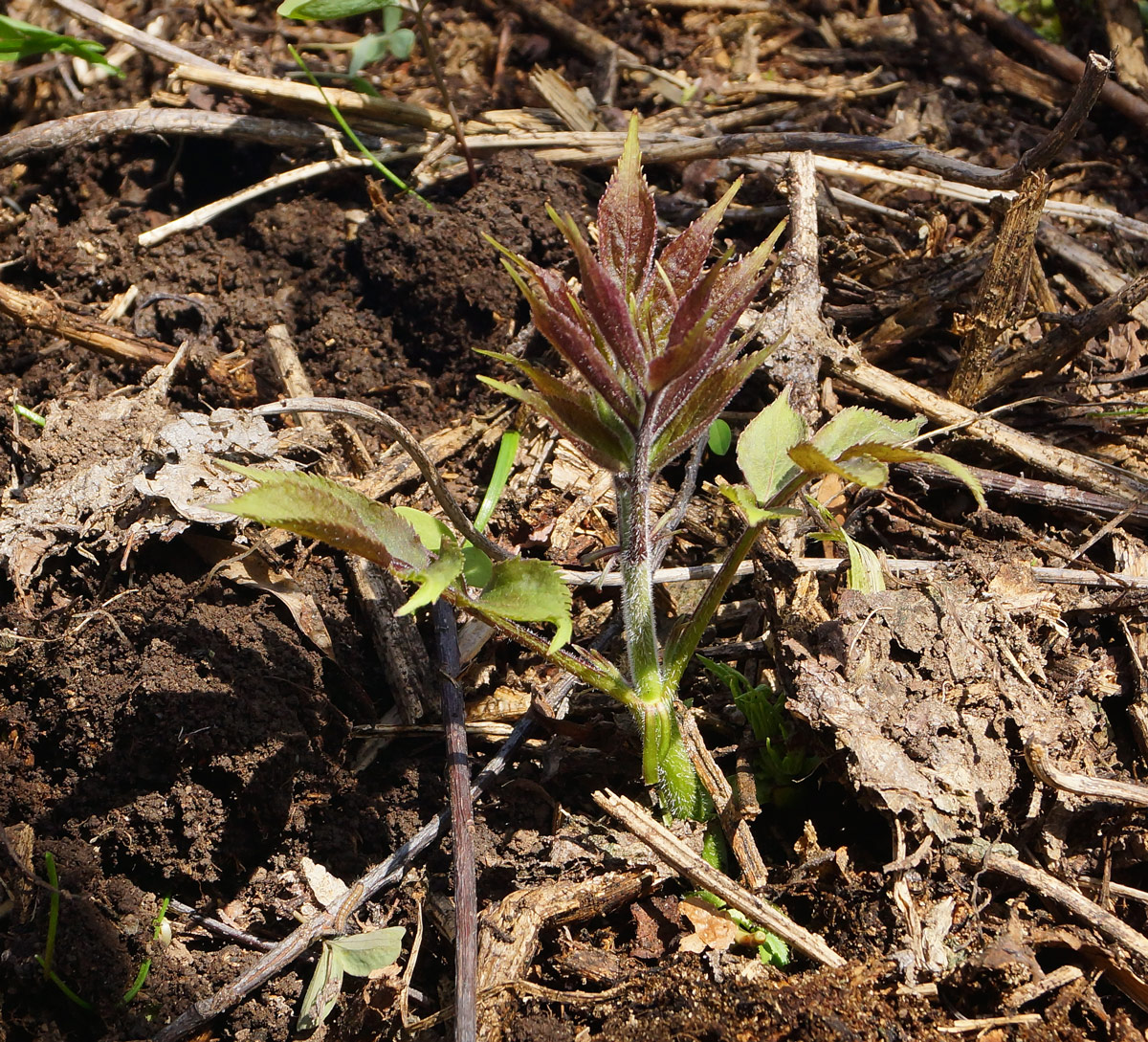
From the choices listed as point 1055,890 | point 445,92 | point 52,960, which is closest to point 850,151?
point 445,92

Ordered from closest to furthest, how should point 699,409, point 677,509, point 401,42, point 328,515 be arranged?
point 328,515
point 699,409
point 677,509
point 401,42

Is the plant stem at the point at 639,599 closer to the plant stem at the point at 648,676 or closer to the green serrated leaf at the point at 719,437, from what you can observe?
the plant stem at the point at 648,676

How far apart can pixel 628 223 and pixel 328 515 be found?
2.34 ft

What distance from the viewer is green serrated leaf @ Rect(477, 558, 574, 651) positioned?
57.5 inches

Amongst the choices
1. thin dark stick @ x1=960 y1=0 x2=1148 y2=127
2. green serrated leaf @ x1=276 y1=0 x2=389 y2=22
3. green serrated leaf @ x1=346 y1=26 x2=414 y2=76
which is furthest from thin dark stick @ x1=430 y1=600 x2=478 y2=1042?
thin dark stick @ x1=960 y1=0 x2=1148 y2=127

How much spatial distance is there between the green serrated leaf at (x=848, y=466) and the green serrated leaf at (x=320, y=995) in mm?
1273

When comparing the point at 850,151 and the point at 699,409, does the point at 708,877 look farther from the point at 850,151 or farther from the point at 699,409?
the point at 850,151

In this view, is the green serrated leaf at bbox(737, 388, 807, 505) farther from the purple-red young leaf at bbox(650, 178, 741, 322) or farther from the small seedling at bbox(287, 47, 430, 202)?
the small seedling at bbox(287, 47, 430, 202)

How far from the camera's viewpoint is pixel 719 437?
2.42 metres

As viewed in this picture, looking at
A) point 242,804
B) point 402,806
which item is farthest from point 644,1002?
point 242,804

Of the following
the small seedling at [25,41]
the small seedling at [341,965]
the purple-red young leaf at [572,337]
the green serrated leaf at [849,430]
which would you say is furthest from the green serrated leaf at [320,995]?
the small seedling at [25,41]

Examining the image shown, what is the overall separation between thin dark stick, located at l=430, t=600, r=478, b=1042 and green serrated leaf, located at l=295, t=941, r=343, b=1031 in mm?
255

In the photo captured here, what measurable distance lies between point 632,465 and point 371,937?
1.02m

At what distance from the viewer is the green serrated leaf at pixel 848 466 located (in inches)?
58.7
